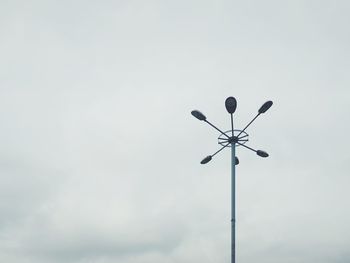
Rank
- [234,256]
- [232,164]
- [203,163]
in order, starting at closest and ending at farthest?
[234,256] < [232,164] < [203,163]

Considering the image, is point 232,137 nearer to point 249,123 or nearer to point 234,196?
point 249,123

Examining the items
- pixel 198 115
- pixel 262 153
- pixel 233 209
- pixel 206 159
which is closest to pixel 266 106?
pixel 262 153

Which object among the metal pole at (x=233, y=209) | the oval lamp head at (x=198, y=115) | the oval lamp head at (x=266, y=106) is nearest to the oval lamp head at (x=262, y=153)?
the metal pole at (x=233, y=209)

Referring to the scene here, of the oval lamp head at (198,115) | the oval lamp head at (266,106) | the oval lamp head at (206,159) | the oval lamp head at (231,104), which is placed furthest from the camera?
the oval lamp head at (206,159)

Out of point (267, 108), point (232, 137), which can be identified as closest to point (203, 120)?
point (232, 137)

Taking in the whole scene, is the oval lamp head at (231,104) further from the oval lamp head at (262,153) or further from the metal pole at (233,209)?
the oval lamp head at (262,153)

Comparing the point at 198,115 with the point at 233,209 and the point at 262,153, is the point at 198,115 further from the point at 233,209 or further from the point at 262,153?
the point at 233,209

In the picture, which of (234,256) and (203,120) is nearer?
(234,256)

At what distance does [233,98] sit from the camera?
1750 centimetres

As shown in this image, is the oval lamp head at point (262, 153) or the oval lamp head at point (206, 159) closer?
the oval lamp head at point (262, 153)

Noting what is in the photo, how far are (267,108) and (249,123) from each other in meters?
0.83

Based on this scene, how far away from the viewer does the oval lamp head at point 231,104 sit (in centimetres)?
1748

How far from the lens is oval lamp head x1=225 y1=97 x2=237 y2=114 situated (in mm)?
17484

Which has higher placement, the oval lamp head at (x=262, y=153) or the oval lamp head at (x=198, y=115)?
the oval lamp head at (x=198, y=115)
